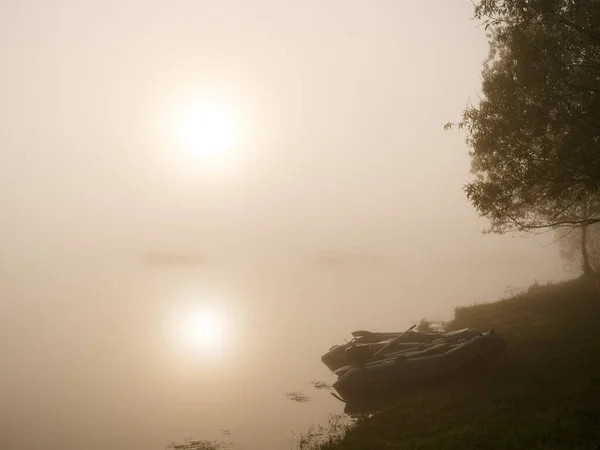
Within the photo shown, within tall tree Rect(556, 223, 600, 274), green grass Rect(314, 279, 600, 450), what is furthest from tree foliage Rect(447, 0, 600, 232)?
tall tree Rect(556, 223, 600, 274)

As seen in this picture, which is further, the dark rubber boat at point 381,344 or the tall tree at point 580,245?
the tall tree at point 580,245

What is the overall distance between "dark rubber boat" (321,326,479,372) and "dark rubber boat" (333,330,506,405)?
643mm

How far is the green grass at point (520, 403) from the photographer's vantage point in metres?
10.5

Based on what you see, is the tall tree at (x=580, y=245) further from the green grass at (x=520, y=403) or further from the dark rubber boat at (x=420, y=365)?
the dark rubber boat at (x=420, y=365)

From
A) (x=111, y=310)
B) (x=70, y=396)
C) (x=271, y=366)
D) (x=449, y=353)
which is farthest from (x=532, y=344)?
(x=111, y=310)

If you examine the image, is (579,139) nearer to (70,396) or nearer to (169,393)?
(169,393)

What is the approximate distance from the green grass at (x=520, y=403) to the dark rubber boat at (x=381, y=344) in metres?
2.92

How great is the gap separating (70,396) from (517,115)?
30.7 m

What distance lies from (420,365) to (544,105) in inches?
479

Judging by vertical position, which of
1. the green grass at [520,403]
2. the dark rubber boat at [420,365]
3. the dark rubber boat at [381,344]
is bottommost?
the green grass at [520,403]

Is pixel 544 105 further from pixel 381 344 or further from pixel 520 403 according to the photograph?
pixel 381 344

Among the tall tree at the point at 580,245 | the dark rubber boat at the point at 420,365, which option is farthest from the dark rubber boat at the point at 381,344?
the tall tree at the point at 580,245

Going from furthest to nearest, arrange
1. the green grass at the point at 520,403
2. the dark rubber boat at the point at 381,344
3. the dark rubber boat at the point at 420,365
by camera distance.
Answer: the dark rubber boat at the point at 381,344 → the dark rubber boat at the point at 420,365 → the green grass at the point at 520,403

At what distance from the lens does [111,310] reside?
73000mm
